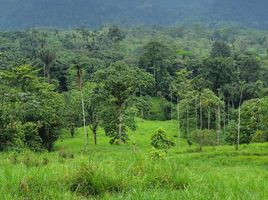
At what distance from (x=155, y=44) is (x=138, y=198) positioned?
345 feet

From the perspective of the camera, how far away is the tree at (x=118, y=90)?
51.9 meters

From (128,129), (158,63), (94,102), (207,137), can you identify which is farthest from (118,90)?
(158,63)

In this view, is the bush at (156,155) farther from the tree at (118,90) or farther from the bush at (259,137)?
the bush at (259,137)

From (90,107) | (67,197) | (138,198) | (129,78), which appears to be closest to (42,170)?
(67,197)

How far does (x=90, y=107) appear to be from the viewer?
5681cm

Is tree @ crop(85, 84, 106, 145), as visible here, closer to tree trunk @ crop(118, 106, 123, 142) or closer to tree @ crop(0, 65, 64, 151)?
tree trunk @ crop(118, 106, 123, 142)

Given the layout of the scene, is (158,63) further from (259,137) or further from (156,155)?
(156,155)

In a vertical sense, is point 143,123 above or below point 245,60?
below

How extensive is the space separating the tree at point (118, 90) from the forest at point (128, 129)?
0.47 feet

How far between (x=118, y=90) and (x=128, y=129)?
966 inches

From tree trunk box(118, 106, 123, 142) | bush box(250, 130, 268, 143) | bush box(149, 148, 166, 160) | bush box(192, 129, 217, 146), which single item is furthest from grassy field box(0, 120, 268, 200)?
bush box(192, 129, 217, 146)

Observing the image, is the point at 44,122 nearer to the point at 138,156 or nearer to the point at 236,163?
the point at 236,163

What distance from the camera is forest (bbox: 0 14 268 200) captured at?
6.58 m

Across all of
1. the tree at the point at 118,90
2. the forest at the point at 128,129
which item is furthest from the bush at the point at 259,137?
the tree at the point at 118,90
